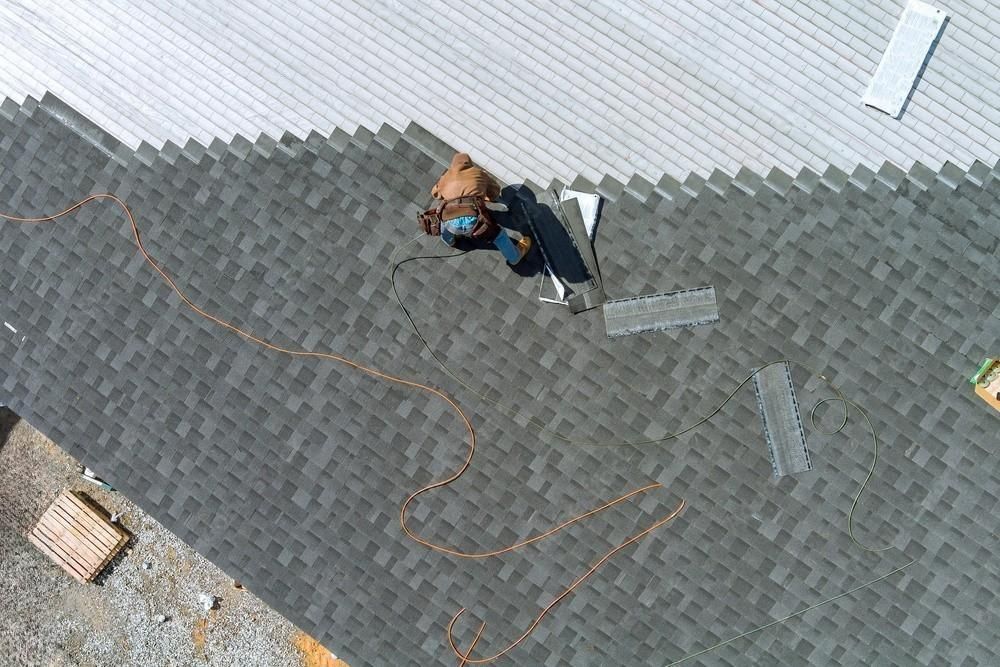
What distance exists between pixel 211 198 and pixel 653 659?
7.14m

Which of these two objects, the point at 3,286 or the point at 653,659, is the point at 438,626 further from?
the point at 3,286

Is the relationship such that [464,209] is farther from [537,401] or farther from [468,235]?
[537,401]

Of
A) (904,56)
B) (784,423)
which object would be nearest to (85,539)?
(784,423)

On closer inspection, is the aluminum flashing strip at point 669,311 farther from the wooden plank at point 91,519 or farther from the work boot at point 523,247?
the wooden plank at point 91,519

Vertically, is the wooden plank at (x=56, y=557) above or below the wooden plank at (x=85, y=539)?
below

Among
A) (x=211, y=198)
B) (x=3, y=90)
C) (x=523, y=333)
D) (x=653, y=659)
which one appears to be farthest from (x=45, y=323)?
(x=653, y=659)

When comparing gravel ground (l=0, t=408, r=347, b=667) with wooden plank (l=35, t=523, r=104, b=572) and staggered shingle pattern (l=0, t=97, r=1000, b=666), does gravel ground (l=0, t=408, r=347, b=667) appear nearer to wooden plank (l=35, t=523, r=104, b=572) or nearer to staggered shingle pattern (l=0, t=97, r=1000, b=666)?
wooden plank (l=35, t=523, r=104, b=572)

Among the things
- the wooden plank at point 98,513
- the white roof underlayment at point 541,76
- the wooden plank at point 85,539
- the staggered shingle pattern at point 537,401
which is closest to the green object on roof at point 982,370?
the staggered shingle pattern at point 537,401

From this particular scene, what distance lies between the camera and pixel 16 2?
25.0 feet

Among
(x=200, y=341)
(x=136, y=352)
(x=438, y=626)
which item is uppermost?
(x=200, y=341)

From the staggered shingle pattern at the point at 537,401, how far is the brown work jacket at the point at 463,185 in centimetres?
65

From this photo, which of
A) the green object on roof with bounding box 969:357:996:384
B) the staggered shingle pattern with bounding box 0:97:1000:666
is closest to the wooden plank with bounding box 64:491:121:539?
the staggered shingle pattern with bounding box 0:97:1000:666

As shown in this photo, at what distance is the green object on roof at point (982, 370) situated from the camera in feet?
22.1

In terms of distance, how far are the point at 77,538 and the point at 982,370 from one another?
42.9 ft
